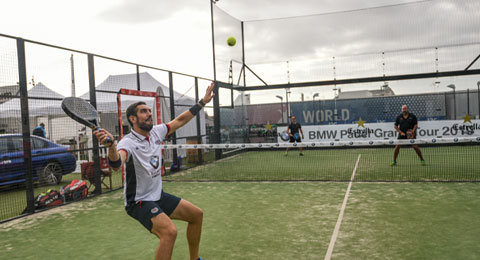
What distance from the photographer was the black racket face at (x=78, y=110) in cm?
349

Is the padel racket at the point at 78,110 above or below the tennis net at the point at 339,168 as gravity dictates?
above

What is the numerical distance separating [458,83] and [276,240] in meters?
15.4

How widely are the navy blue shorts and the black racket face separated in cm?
88

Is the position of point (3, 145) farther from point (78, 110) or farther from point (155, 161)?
point (155, 161)

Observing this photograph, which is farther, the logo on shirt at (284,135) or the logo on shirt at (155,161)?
the logo on shirt at (284,135)

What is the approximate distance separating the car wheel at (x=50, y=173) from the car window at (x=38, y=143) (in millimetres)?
452

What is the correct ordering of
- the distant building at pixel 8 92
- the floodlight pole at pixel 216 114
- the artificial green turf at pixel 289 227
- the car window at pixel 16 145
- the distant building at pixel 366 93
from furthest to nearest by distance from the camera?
1. the distant building at pixel 366 93
2. the floodlight pole at pixel 216 114
3. the car window at pixel 16 145
4. the distant building at pixel 8 92
5. the artificial green turf at pixel 289 227

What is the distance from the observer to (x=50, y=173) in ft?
31.4

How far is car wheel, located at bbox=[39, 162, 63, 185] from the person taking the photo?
9180 mm

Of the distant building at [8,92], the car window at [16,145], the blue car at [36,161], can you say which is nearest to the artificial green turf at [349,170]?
the blue car at [36,161]

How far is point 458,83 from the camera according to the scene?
17000mm

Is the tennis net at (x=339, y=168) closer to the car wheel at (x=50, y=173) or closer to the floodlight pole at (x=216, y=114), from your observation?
the floodlight pole at (x=216, y=114)

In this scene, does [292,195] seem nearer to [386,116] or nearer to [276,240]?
[276,240]

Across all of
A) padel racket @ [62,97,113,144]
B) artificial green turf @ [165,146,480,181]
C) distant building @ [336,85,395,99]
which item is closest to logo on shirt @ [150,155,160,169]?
padel racket @ [62,97,113,144]
